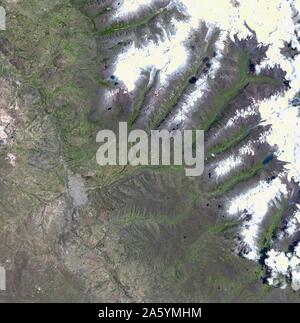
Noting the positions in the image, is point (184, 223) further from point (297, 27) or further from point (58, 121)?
point (297, 27)

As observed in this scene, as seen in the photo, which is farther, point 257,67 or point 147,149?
point 257,67

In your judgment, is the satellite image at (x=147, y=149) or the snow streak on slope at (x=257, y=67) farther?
the snow streak on slope at (x=257, y=67)

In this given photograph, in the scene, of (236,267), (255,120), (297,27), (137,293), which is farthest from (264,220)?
(297,27)

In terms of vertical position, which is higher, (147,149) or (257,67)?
(257,67)

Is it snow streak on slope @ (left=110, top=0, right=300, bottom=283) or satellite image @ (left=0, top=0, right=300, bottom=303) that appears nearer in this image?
satellite image @ (left=0, top=0, right=300, bottom=303)
